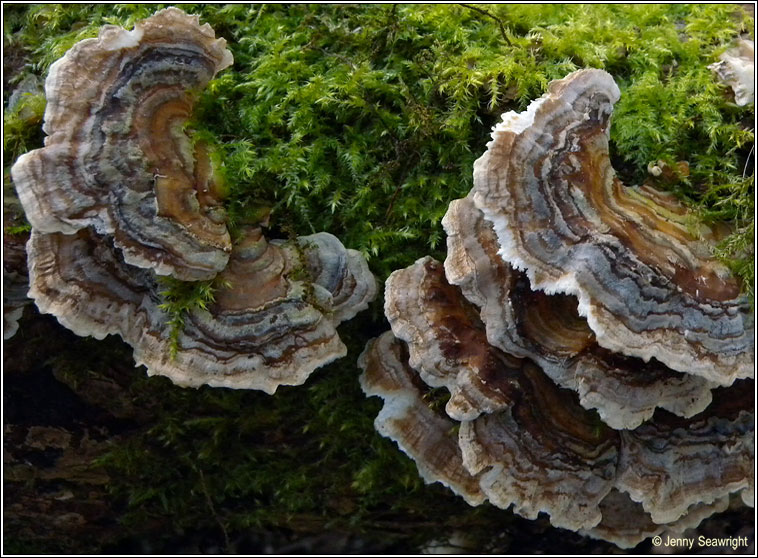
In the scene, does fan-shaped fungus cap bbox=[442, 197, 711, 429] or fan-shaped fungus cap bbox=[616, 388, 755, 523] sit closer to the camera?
fan-shaped fungus cap bbox=[442, 197, 711, 429]

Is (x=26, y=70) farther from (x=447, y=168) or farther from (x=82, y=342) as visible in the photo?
(x=447, y=168)

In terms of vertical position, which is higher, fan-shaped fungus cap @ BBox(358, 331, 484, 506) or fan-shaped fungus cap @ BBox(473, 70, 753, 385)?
fan-shaped fungus cap @ BBox(473, 70, 753, 385)

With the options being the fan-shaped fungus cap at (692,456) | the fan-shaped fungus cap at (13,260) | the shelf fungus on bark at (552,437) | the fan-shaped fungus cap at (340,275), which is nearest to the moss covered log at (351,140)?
the fan-shaped fungus cap at (13,260)

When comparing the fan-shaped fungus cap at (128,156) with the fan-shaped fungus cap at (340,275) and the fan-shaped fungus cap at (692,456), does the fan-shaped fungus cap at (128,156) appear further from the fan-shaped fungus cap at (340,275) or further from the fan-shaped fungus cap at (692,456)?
the fan-shaped fungus cap at (692,456)

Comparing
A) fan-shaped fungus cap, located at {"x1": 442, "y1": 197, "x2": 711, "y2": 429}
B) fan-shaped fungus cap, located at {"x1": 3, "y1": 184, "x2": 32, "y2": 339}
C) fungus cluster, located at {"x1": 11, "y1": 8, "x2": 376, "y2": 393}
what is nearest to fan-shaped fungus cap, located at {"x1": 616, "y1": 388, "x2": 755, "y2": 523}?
fan-shaped fungus cap, located at {"x1": 442, "y1": 197, "x2": 711, "y2": 429}

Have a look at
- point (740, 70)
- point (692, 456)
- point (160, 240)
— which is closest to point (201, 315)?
point (160, 240)

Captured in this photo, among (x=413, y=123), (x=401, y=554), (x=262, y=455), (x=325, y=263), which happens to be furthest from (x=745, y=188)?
(x=401, y=554)

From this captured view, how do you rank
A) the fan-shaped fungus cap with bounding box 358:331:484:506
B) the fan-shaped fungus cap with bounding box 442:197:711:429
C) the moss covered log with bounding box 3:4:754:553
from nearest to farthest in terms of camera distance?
1. the fan-shaped fungus cap with bounding box 442:197:711:429
2. the moss covered log with bounding box 3:4:754:553
3. the fan-shaped fungus cap with bounding box 358:331:484:506

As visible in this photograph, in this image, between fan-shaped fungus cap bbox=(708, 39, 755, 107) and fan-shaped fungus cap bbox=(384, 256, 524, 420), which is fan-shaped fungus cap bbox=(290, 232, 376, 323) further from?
fan-shaped fungus cap bbox=(708, 39, 755, 107)
